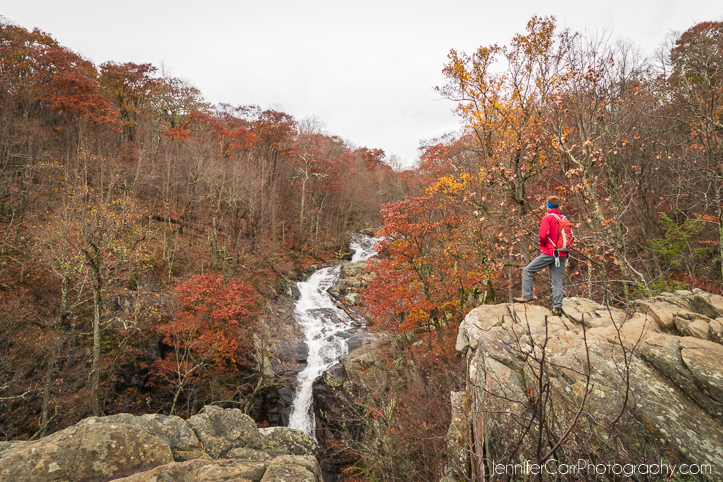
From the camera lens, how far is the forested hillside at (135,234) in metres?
11.1

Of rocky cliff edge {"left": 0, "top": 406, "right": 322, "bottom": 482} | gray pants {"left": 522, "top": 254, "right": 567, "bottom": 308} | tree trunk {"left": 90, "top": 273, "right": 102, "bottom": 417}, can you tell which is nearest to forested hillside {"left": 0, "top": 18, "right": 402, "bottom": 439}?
tree trunk {"left": 90, "top": 273, "right": 102, "bottom": 417}

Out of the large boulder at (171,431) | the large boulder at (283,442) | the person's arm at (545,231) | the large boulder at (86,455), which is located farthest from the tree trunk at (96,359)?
the person's arm at (545,231)

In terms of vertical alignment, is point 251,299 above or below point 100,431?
above

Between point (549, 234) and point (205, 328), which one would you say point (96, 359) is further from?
point (549, 234)

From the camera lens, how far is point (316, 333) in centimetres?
1978

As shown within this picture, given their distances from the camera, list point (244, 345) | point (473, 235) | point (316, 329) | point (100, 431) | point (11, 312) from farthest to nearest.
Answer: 1. point (316, 329)
2. point (244, 345)
3. point (473, 235)
4. point (11, 312)
5. point (100, 431)

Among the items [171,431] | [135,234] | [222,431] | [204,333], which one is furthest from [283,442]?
[135,234]

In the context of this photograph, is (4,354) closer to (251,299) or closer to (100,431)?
(251,299)

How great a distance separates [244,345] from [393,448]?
7.98m

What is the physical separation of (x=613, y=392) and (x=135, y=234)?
49.6 ft

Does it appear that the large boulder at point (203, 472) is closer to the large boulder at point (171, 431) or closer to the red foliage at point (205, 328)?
the large boulder at point (171, 431)

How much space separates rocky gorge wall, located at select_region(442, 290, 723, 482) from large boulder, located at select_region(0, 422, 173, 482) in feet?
14.8

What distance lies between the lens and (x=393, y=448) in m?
10.5

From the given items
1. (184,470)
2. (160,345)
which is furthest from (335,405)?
(184,470)
